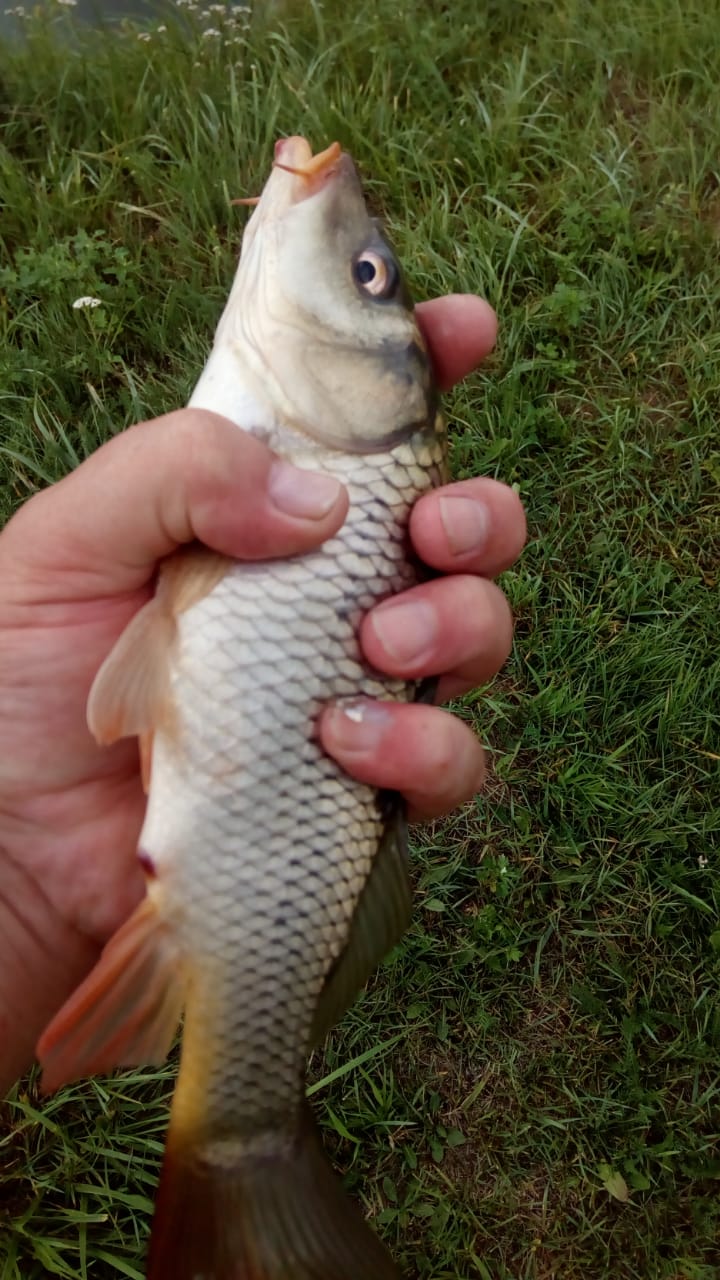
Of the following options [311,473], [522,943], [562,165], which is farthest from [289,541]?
[562,165]

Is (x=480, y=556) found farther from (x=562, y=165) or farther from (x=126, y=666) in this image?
(x=562, y=165)

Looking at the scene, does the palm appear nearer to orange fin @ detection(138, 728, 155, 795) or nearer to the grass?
orange fin @ detection(138, 728, 155, 795)

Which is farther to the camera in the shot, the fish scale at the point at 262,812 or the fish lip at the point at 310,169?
the fish lip at the point at 310,169

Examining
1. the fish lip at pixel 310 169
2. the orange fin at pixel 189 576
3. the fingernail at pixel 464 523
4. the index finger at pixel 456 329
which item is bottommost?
the fingernail at pixel 464 523

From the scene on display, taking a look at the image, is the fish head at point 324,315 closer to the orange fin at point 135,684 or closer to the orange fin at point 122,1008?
the orange fin at point 135,684

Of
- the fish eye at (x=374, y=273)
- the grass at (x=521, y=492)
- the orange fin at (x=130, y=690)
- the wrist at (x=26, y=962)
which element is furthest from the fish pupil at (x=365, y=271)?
the grass at (x=521, y=492)

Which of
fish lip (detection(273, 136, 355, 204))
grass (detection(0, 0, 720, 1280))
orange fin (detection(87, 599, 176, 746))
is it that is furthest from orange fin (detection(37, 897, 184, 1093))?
fish lip (detection(273, 136, 355, 204))
